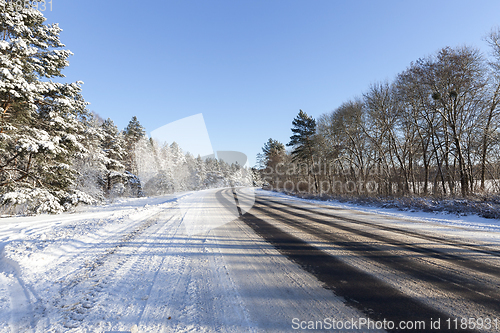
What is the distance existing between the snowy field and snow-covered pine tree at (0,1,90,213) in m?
6.67

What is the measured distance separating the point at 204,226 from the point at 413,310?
20.0 feet

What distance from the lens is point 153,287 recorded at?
2914mm

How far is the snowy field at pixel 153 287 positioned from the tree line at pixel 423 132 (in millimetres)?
13724

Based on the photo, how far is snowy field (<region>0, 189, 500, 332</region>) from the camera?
220cm

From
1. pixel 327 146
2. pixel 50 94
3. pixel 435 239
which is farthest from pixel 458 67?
pixel 50 94

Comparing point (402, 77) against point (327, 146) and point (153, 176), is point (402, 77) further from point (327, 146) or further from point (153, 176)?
point (153, 176)

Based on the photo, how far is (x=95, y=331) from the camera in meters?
2.04

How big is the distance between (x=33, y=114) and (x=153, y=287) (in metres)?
15.1

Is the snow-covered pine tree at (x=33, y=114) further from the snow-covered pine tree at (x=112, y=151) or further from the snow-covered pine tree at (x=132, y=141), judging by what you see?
the snow-covered pine tree at (x=132, y=141)

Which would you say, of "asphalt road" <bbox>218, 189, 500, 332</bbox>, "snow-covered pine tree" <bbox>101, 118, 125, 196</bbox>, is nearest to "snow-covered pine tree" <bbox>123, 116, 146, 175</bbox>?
"snow-covered pine tree" <bbox>101, 118, 125, 196</bbox>

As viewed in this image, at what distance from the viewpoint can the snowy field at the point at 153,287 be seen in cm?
Answer: 220

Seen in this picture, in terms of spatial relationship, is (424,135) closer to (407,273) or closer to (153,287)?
(407,273)

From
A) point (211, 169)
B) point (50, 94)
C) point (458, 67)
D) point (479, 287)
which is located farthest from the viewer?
point (211, 169)

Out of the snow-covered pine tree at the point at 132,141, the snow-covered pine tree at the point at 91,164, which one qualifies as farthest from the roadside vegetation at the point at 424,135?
the snow-covered pine tree at the point at 132,141
